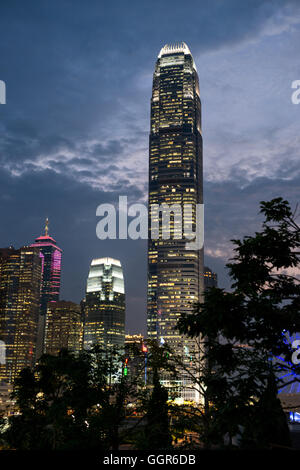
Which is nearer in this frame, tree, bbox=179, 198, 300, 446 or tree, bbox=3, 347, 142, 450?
tree, bbox=179, 198, 300, 446

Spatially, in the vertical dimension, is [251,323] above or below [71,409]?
above

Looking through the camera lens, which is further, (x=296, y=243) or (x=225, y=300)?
(x=296, y=243)

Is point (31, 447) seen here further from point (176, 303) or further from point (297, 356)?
point (176, 303)

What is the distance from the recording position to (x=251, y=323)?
10594mm

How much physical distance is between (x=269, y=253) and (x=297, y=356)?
2.71 meters

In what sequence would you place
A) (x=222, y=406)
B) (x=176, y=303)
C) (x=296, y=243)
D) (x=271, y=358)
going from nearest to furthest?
(x=222, y=406), (x=296, y=243), (x=271, y=358), (x=176, y=303)

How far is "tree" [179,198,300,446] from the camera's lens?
395 inches

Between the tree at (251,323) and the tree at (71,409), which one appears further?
the tree at (71,409)

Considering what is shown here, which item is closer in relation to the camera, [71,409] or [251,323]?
[251,323]

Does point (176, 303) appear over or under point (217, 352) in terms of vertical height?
over

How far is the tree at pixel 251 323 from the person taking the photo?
10.0m
